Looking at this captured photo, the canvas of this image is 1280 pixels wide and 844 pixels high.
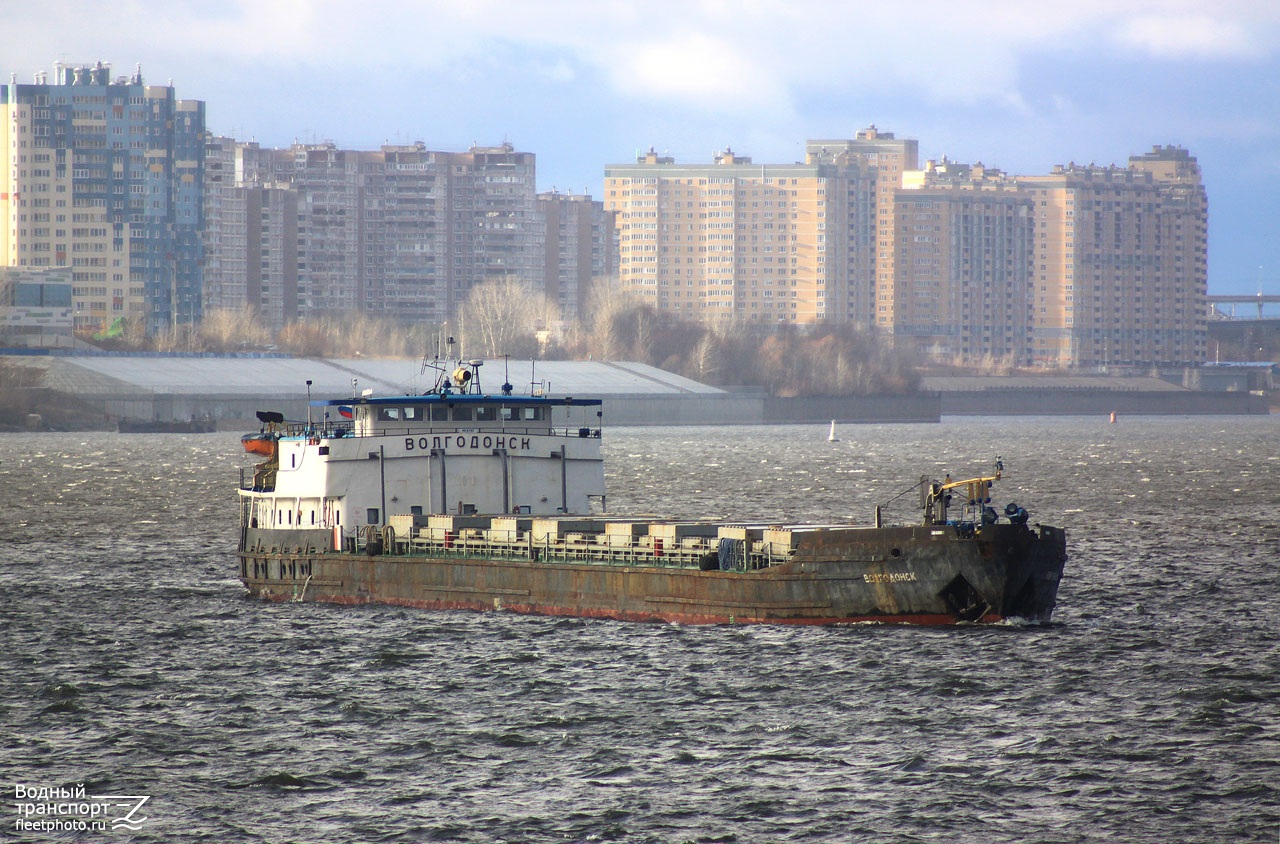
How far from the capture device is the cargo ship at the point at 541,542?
4053cm

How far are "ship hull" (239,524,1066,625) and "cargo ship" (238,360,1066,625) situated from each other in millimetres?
43

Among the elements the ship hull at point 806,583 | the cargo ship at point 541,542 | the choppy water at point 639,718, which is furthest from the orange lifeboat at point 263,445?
the ship hull at point 806,583

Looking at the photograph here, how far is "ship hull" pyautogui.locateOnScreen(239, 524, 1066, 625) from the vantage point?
131 ft

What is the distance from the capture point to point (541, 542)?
152ft

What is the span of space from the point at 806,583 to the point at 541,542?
8.47m

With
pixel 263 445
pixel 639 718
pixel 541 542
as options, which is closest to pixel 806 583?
pixel 639 718

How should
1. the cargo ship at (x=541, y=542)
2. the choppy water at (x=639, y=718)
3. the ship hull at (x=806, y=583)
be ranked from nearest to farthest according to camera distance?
the choppy water at (x=639, y=718) < the ship hull at (x=806, y=583) < the cargo ship at (x=541, y=542)

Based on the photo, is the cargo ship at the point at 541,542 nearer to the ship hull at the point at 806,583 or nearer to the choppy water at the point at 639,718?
the ship hull at the point at 806,583

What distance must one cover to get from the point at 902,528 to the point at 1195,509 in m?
52.0

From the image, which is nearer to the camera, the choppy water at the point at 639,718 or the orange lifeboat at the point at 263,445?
the choppy water at the point at 639,718

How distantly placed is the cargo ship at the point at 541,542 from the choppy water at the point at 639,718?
2.84 ft

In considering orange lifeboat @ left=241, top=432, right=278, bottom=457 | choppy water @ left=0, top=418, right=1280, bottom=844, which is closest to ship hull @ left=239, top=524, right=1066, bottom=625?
choppy water @ left=0, top=418, right=1280, bottom=844

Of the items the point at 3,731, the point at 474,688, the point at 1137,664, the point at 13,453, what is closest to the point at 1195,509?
the point at 1137,664

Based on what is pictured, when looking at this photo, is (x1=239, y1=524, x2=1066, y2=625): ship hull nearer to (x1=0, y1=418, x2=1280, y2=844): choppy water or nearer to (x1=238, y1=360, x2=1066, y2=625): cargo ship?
(x1=238, y1=360, x2=1066, y2=625): cargo ship
